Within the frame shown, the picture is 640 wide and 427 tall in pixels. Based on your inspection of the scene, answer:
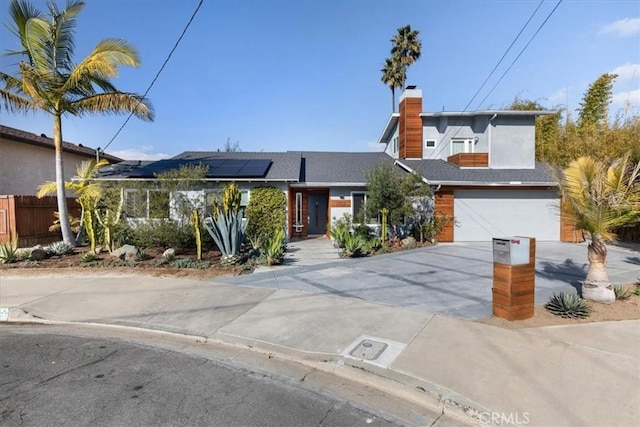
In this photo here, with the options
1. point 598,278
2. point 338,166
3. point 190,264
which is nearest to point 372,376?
point 598,278

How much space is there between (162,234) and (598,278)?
1127 centimetres

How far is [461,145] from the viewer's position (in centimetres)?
1886

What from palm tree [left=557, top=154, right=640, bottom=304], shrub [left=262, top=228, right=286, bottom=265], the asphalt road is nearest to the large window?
shrub [left=262, top=228, right=286, bottom=265]

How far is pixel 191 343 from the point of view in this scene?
5.21 m

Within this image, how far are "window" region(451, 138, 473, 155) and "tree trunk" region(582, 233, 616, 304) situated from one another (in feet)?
44.0

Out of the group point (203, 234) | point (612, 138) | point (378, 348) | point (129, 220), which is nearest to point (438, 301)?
point (378, 348)

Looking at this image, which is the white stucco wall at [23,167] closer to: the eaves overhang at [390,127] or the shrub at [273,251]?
the shrub at [273,251]

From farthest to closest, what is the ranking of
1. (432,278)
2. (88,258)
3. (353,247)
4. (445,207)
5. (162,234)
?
(445,207) < (353,247) < (162,234) < (88,258) < (432,278)

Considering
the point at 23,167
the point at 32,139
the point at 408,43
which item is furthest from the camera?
the point at 408,43

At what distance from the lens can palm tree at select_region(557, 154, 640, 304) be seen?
5.98 meters

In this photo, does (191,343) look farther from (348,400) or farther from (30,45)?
(30,45)

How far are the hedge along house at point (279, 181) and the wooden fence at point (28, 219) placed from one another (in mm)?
2670

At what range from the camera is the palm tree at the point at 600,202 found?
235 inches

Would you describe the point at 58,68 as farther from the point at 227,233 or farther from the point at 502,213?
the point at 502,213
